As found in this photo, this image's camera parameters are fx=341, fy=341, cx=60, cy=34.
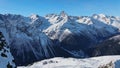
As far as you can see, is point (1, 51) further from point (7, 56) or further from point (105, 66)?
point (105, 66)

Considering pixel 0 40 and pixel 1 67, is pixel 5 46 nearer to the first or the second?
pixel 0 40

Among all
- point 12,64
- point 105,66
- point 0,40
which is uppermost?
point 0,40

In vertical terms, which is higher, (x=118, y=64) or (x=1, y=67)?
(x=1, y=67)

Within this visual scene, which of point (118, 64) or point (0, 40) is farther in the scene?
point (118, 64)

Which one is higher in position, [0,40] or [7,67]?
[0,40]

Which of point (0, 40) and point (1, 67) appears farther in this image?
point (0, 40)

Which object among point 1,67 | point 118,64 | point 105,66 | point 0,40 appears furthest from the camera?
point 105,66

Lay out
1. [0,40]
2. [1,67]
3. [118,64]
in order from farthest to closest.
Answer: [118,64] → [0,40] → [1,67]

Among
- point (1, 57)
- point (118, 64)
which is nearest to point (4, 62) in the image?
point (1, 57)

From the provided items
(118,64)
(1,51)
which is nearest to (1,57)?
(1,51)
